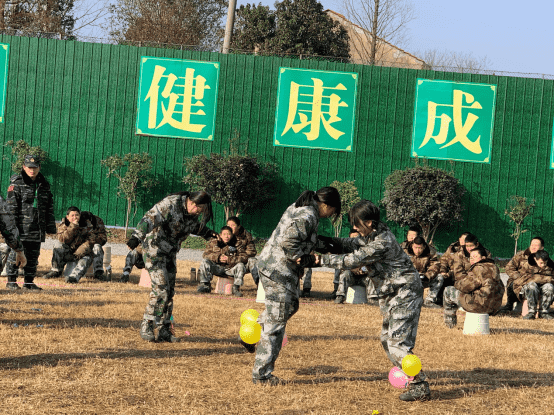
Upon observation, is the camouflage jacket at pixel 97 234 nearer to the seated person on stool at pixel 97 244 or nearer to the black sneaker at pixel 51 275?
the seated person on stool at pixel 97 244

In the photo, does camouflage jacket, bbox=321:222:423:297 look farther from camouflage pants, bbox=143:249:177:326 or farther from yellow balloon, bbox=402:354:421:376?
camouflage pants, bbox=143:249:177:326

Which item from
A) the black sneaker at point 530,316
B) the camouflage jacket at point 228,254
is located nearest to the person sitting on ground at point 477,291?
the black sneaker at point 530,316

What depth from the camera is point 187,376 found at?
6449 mm

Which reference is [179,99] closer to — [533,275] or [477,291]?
Answer: [533,275]

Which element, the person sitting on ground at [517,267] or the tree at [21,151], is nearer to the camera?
the person sitting on ground at [517,267]

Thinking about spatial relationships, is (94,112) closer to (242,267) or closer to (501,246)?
(242,267)

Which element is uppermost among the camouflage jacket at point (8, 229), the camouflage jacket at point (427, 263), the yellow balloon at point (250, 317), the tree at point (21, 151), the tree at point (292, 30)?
the tree at point (292, 30)

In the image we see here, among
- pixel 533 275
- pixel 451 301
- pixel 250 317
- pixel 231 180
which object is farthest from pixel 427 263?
pixel 231 180

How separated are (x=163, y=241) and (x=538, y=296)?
737cm

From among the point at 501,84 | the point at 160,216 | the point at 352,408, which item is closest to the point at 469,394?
the point at 352,408

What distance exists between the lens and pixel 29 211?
35.1 ft

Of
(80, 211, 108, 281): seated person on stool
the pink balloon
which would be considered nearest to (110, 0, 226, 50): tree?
(80, 211, 108, 281): seated person on stool

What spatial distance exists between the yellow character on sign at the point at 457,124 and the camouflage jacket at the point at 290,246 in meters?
18.1

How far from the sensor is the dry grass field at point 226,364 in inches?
225
